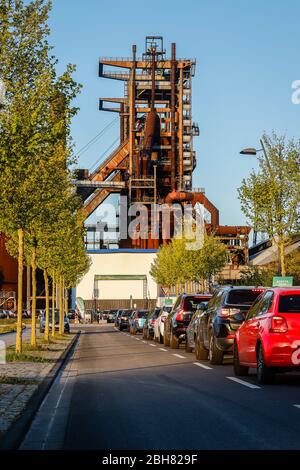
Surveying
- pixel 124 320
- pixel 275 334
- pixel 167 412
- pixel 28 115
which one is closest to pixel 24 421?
pixel 167 412

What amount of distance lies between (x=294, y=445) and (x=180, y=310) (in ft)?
69.9

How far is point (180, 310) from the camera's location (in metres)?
29.6

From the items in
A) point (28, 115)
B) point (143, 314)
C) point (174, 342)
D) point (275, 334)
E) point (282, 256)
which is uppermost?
point (28, 115)

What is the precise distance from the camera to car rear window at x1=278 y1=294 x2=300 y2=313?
15.4 meters

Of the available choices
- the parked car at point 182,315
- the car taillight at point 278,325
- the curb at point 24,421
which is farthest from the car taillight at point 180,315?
the car taillight at point 278,325

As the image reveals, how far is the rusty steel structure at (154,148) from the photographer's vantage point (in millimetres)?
101875

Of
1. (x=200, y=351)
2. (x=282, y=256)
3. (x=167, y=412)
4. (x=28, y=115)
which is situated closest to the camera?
(x=167, y=412)

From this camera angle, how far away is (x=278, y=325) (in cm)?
1513

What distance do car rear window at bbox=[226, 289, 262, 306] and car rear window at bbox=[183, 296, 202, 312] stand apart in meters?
8.34

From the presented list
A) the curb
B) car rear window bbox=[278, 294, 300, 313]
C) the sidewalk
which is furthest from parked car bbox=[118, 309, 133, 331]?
car rear window bbox=[278, 294, 300, 313]

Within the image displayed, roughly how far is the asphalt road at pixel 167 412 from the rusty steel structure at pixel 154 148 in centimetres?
8312

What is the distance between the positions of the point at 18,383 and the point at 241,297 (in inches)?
278

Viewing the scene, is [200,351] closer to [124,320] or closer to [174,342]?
[174,342]

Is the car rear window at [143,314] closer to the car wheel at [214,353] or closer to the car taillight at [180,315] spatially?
the car taillight at [180,315]
